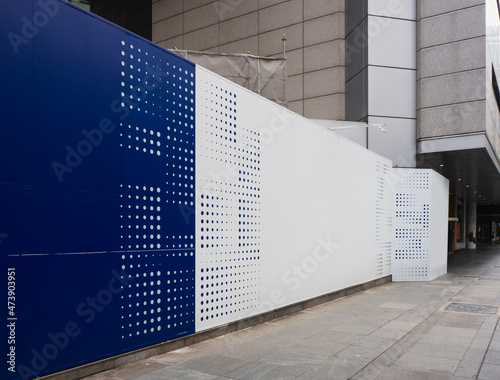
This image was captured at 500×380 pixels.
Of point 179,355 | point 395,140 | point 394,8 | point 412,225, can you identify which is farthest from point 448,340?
point 394,8

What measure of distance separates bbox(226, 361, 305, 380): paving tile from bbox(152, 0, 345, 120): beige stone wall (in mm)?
16132

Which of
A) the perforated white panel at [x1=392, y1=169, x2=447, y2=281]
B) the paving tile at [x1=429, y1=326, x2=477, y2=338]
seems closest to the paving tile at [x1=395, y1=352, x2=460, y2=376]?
the paving tile at [x1=429, y1=326, x2=477, y2=338]

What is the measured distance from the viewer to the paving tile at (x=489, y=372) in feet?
18.5

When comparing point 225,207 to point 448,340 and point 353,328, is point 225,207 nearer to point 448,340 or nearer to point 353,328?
point 353,328

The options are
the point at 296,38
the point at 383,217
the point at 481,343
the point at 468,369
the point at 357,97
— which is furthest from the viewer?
the point at 296,38

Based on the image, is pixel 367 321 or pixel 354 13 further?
pixel 354 13

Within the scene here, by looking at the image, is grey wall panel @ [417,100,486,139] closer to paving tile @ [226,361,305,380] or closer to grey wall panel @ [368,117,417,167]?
grey wall panel @ [368,117,417,167]

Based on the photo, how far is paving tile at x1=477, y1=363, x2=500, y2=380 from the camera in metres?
5.65

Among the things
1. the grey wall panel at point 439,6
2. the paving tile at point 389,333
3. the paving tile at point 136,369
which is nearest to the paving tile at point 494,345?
the paving tile at point 389,333

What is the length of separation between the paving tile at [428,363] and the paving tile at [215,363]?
216 centimetres

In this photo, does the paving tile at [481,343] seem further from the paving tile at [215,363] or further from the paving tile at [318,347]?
the paving tile at [215,363]

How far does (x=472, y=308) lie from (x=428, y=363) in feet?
17.1

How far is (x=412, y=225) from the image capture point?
16.1 metres

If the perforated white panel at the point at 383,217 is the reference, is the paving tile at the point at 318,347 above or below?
below
